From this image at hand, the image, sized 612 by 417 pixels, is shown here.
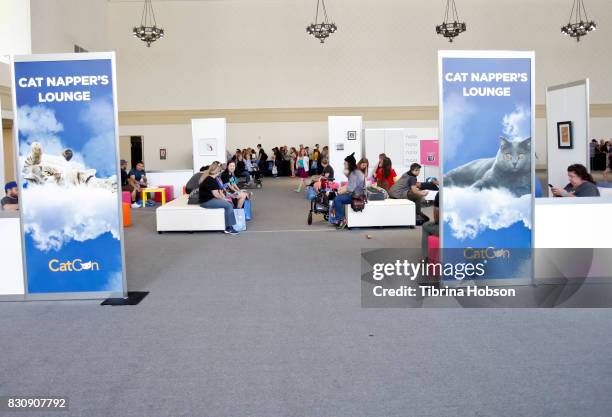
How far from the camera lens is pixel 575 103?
383 inches

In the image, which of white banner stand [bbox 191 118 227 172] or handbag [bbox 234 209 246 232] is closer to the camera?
handbag [bbox 234 209 246 232]

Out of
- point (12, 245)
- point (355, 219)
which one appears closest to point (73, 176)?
point (12, 245)

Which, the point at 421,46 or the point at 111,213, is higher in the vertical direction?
the point at 421,46

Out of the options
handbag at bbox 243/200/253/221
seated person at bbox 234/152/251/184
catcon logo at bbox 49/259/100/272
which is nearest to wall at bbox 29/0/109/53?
seated person at bbox 234/152/251/184

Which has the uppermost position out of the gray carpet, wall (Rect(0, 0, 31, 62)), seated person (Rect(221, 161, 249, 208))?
wall (Rect(0, 0, 31, 62))

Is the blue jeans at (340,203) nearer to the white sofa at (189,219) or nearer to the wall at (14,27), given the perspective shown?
the white sofa at (189,219)

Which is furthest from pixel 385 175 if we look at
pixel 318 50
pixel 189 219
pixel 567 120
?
pixel 318 50

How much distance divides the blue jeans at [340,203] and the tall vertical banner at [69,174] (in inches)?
220

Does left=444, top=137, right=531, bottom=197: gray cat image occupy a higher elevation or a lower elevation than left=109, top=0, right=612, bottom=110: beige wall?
lower

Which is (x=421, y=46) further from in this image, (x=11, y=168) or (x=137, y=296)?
(x=137, y=296)

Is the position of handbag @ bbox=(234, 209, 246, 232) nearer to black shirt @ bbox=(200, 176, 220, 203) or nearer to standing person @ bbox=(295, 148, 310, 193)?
black shirt @ bbox=(200, 176, 220, 203)

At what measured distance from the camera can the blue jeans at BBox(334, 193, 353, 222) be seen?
11.1 metres

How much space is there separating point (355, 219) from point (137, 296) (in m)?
5.29

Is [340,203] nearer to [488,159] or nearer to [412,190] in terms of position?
[412,190]
